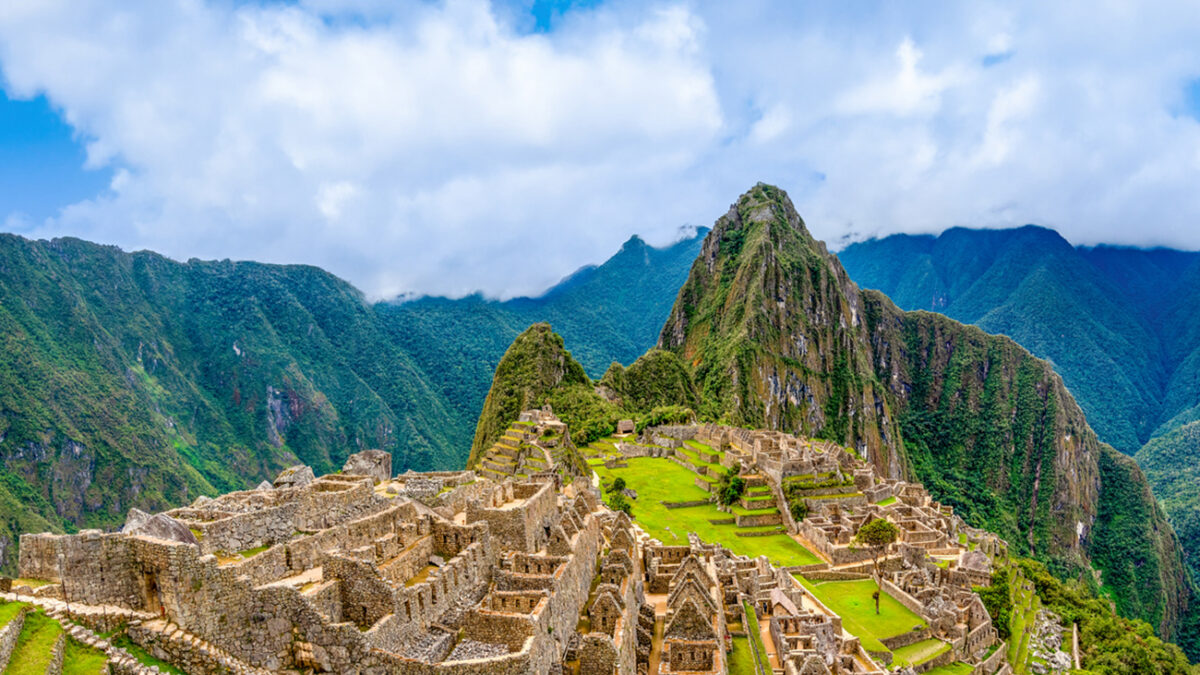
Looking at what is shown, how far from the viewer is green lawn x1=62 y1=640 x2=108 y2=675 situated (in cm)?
1073

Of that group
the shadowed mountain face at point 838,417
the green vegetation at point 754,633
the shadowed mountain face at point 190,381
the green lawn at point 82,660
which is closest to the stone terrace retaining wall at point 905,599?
the green vegetation at point 754,633

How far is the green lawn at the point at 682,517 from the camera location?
147 ft

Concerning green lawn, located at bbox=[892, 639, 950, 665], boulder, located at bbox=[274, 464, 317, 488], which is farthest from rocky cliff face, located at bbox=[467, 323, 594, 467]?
green lawn, located at bbox=[892, 639, 950, 665]

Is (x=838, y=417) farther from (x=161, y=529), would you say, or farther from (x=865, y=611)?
(x=161, y=529)

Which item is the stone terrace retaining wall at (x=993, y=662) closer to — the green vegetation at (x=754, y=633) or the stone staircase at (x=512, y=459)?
the green vegetation at (x=754, y=633)

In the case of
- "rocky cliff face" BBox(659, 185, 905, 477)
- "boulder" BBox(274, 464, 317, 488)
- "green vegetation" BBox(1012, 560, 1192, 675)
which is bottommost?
"green vegetation" BBox(1012, 560, 1192, 675)

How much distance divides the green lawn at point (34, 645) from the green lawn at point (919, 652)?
31.8 m

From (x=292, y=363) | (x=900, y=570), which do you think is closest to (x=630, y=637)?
(x=900, y=570)

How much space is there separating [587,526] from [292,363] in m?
159

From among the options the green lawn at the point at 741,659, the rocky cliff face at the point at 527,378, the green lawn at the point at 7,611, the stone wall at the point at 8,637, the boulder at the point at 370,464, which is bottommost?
the green lawn at the point at 741,659

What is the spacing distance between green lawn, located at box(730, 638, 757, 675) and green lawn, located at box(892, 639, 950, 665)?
14.9 m

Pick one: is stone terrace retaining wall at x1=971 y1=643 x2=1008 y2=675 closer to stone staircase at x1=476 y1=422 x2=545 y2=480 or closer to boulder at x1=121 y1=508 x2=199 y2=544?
stone staircase at x1=476 y1=422 x2=545 y2=480

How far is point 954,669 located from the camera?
34312 millimetres

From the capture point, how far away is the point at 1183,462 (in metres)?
198
